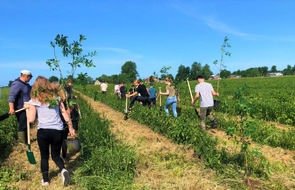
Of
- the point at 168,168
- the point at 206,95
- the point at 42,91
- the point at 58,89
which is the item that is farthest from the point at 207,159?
the point at 42,91

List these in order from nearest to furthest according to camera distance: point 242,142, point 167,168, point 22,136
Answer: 1. point 242,142
2. point 167,168
3. point 22,136

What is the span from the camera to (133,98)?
11258mm

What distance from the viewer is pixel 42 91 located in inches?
182

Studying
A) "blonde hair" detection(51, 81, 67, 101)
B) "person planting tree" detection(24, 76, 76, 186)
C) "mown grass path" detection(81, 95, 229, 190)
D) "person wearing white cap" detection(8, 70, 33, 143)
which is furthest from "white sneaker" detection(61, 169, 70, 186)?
"person wearing white cap" detection(8, 70, 33, 143)

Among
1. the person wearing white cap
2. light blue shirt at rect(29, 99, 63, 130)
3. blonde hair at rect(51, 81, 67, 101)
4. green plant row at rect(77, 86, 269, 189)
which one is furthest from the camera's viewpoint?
the person wearing white cap

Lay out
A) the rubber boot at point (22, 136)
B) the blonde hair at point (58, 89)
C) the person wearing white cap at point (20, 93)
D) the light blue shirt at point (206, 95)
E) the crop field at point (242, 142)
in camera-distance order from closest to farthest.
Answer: the crop field at point (242, 142) < the blonde hair at point (58, 89) < the person wearing white cap at point (20, 93) < the rubber boot at point (22, 136) < the light blue shirt at point (206, 95)

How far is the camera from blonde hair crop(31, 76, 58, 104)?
460 centimetres

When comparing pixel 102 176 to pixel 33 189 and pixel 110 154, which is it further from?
pixel 33 189

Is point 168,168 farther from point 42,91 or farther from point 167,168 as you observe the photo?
point 42,91

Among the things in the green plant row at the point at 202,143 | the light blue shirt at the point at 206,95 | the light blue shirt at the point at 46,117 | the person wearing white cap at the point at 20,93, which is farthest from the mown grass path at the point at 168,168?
the person wearing white cap at the point at 20,93

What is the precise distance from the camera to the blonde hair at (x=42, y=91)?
4598mm

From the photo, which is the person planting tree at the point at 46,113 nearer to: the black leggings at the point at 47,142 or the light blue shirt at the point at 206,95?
the black leggings at the point at 47,142

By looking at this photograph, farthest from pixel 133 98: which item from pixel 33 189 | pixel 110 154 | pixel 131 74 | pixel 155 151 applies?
pixel 33 189

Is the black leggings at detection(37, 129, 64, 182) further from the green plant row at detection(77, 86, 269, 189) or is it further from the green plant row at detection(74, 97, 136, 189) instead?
the green plant row at detection(77, 86, 269, 189)
